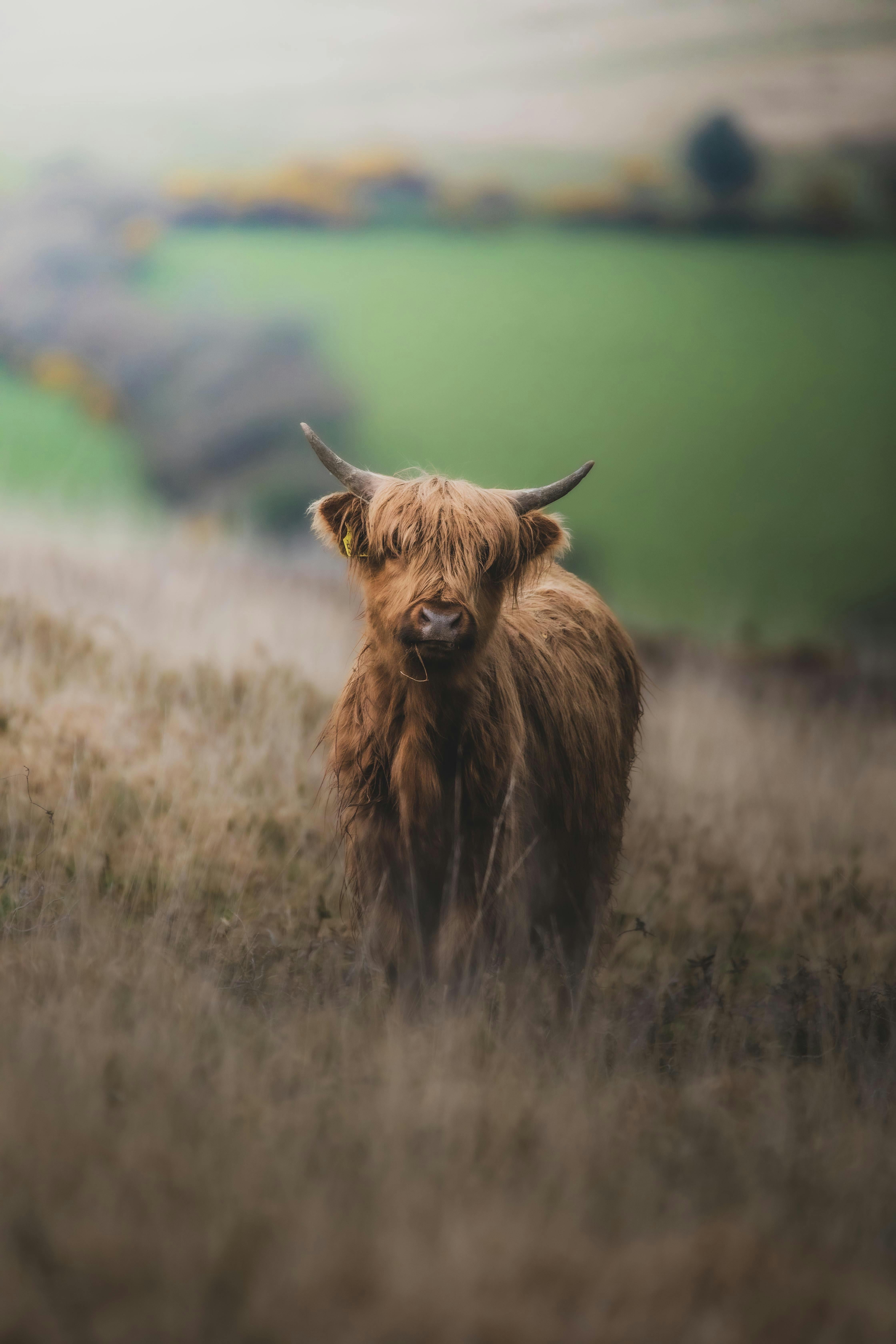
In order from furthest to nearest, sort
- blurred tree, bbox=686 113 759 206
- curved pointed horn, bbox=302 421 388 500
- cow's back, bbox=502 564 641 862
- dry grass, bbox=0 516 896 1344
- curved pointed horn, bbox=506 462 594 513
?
1. blurred tree, bbox=686 113 759 206
2. cow's back, bbox=502 564 641 862
3. curved pointed horn, bbox=506 462 594 513
4. curved pointed horn, bbox=302 421 388 500
5. dry grass, bbox=0 516 896 1344

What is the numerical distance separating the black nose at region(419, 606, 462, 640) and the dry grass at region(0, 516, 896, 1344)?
106 centimetres

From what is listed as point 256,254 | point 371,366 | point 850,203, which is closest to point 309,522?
point 371,366

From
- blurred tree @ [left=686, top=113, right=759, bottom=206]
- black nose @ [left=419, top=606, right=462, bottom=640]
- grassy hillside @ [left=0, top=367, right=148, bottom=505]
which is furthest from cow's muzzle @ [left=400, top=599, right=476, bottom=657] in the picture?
blurred tree @ [left=686, top=113, right=759, bottom=206]

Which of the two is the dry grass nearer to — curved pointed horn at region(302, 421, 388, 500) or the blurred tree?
curved pointed horn at region(302, 421, 388, 500)

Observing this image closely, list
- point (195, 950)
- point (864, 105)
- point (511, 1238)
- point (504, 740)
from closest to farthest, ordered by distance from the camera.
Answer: point (511, 1238) → point (195, 950) → point (504, 740) → point (864, 105)

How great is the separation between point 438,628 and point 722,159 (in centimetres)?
826

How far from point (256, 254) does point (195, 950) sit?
790 centimetres

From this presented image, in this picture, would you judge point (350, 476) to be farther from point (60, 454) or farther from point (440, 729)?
point (60, 454)

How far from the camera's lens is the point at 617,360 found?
30.6 feet

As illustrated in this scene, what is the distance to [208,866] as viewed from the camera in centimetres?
422

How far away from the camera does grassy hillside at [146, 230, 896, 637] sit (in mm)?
9312

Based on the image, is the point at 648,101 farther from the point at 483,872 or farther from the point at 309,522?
the point at 483,872

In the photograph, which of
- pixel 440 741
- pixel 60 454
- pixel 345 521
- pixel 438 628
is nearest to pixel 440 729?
pixel 440 741

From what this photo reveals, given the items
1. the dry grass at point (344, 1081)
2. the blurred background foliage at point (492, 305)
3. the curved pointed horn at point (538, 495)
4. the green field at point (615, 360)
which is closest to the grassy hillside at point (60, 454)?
the blurred background foliage at point (492, 305)
